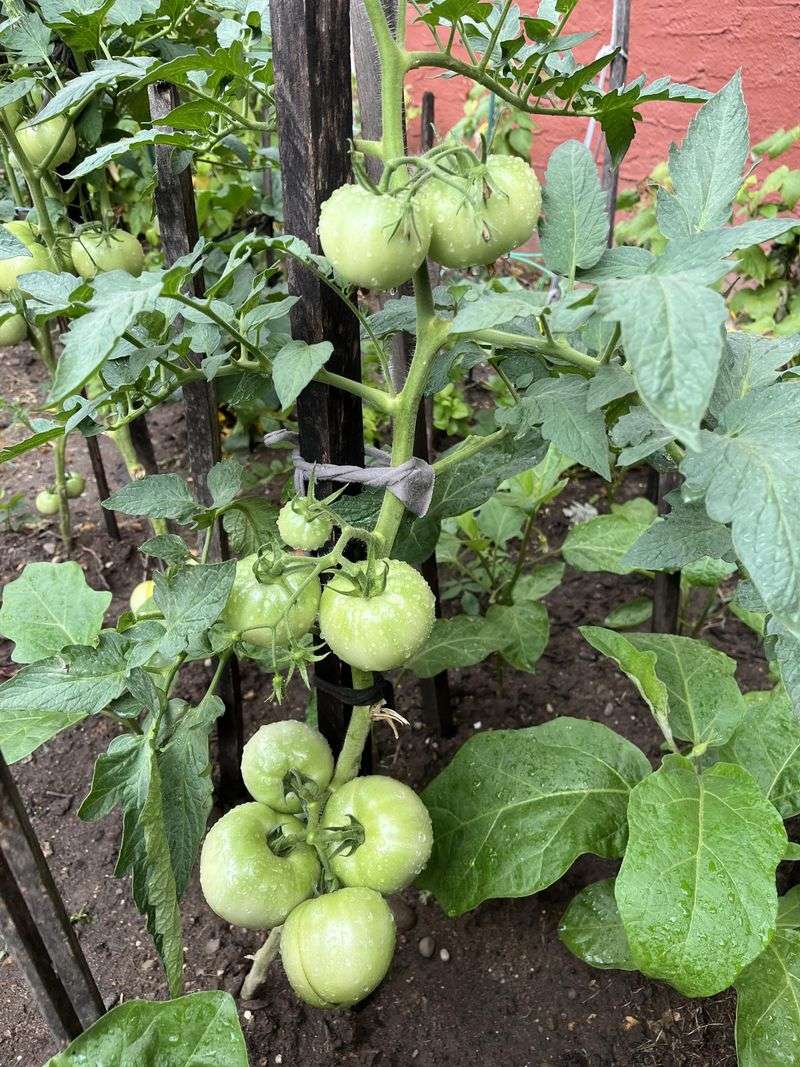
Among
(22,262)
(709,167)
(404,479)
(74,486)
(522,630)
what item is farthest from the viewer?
(74,486)

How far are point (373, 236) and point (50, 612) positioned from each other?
Answer: 0.79 meters

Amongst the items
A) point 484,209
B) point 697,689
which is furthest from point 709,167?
point 697,689

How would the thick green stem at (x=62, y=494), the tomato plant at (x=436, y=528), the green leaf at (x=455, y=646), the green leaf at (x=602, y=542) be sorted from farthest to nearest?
the thick green stem at (x=62, y=494)
the green leaf at (x=602, y=542)
the green leaf at (x=455, y=646)
the tomato plant at (x=436, y=528)

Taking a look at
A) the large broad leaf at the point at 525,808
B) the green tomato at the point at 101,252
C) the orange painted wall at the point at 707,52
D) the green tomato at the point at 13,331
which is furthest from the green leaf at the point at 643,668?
the orange painted wall at the point at 707,52

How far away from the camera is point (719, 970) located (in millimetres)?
902

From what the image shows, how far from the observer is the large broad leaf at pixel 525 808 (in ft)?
3.70

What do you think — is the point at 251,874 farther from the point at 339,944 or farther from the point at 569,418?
the point at 569,418

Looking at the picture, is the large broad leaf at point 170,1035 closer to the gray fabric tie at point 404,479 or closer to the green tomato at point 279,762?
the green tomato at point 279,762

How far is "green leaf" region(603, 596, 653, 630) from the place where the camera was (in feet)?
5.62

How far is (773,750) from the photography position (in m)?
1.21

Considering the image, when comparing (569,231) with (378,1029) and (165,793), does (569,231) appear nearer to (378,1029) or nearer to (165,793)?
(165,793)

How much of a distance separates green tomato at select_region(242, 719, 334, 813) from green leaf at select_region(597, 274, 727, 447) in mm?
655

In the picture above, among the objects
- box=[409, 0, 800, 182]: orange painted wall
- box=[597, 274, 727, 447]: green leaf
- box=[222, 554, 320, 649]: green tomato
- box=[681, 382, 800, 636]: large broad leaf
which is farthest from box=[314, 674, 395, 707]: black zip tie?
box=[409, 0, 800, 182]: orange painted wall

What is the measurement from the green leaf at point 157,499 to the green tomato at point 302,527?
153 mm
